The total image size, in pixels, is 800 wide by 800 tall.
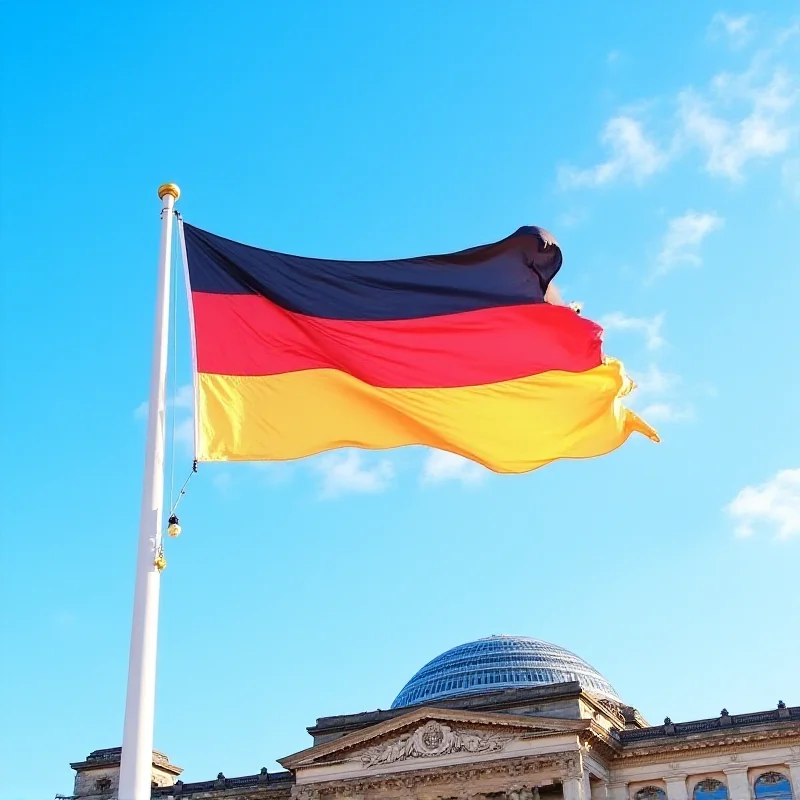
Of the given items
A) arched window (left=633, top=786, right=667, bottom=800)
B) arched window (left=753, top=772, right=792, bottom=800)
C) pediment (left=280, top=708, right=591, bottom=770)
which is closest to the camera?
arched window (left=753, top=772, right=792, bottom=800)

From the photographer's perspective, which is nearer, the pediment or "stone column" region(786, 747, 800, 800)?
"stone column" region(786, 747, 800, 800)

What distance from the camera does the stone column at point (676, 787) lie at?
196ft

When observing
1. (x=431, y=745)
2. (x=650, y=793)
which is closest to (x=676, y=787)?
(x=650, y=793)

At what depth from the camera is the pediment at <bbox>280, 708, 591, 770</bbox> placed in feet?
196

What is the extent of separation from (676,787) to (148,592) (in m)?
54.7

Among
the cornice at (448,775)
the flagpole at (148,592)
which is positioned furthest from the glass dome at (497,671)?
the flagpole at (148,592)

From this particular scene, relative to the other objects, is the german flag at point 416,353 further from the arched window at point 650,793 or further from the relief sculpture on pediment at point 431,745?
the arched window at point 650,793

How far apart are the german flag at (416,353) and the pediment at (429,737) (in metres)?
45.5

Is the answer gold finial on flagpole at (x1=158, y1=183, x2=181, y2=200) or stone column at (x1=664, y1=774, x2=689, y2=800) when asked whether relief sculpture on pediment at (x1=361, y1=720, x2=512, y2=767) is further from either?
gold finial on flagpole at (x1=158, y1=183, x2=181, y2=200)

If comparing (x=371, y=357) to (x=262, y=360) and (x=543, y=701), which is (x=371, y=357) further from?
(x=543, y=701)

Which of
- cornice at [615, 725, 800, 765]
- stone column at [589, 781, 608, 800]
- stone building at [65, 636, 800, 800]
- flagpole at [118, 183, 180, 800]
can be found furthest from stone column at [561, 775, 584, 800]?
flagpole at [118, 183, 180, 800]

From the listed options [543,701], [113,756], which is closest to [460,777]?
[543,701]

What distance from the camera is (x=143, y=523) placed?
44.6 ft

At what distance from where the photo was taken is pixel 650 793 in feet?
201
